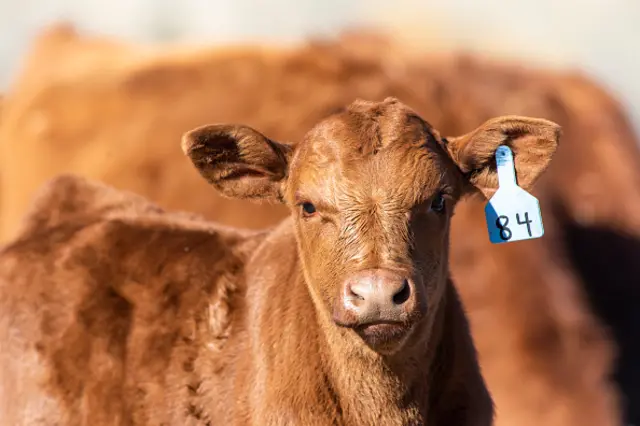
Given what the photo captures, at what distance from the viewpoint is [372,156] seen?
12.1ft

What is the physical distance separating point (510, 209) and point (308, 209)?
0.78 m

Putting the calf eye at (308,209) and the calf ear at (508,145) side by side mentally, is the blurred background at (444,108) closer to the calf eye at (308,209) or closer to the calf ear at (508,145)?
the calf ear at (508,145)

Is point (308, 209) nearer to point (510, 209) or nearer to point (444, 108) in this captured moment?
point (510, 209)

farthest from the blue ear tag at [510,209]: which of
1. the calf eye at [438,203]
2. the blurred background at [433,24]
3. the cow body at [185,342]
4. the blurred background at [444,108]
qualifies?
the blurred background at [433,24]

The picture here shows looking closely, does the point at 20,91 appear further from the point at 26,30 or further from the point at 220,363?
the point at 220,363

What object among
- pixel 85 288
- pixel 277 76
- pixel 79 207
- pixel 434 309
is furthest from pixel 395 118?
pixel 277 76

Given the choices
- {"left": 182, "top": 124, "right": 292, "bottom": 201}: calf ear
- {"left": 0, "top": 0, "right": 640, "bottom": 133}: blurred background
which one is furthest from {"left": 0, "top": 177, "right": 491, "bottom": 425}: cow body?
{"left": 0, "top": 0, "right": 640, "bottom": 133}: blurred background

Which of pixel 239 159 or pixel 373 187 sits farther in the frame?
pixel 239 159

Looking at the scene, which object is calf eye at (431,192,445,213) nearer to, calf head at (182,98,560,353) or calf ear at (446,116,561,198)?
calf head at (182,98,560,353)

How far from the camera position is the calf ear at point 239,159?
3975 mm

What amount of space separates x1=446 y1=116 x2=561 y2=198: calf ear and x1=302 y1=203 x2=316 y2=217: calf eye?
60cm

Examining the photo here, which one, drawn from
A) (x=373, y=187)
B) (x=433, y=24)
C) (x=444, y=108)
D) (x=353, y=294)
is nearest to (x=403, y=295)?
(x=353, y=294)

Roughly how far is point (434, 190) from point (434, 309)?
0.46 metres

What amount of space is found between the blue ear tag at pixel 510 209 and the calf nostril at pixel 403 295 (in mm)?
773
